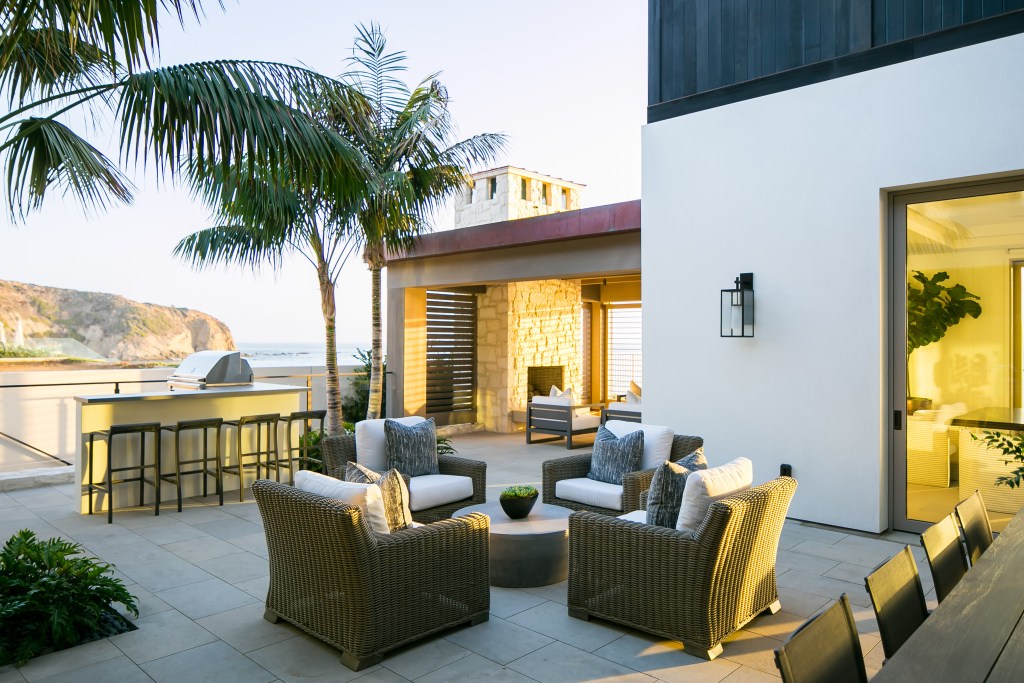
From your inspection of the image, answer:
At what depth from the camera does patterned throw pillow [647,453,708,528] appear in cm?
361

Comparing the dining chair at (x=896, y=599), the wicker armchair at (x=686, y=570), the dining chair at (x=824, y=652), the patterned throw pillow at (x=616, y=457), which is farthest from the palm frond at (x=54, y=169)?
the dining chair at (x=896, y=599)

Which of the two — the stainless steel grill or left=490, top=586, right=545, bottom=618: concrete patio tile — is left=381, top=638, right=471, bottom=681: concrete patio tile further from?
the stainless steel grill

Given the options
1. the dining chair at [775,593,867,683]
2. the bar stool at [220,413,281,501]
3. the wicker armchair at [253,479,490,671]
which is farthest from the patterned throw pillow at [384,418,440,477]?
the dining chair at [775,593,867,683]

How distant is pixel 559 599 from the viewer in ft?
13.1

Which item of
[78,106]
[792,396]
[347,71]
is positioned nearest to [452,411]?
[347,71]

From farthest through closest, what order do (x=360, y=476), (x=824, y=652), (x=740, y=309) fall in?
(x=740, y=309)
(x=360, y=476)
(x=824, y=652)

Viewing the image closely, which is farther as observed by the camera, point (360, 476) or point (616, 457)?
point (616, 457)

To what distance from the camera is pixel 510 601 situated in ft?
13.0

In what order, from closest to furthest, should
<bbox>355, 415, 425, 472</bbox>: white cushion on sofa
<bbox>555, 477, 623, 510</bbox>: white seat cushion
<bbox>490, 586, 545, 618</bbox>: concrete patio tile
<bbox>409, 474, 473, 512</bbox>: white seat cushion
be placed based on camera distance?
<bbox>490, 586, 545, 618</bbox>: concrete patio tile
<bbox>555, 477, 623, 510</bbox>: white seat cushion
<bbox>409, 474, 473, 512</bbox>: white seat cushion
<bbox>355, 415, 425, 472</bbox>: white cushion on sofa

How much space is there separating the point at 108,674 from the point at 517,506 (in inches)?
91.4

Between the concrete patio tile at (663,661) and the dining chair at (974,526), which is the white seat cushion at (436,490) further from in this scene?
the dining chair at (974,526)

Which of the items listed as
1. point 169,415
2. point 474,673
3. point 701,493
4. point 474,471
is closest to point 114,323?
point 169,415

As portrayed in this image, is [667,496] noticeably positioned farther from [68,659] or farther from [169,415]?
[169,415]

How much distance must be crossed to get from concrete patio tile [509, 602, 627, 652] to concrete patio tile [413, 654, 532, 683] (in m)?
0.43
